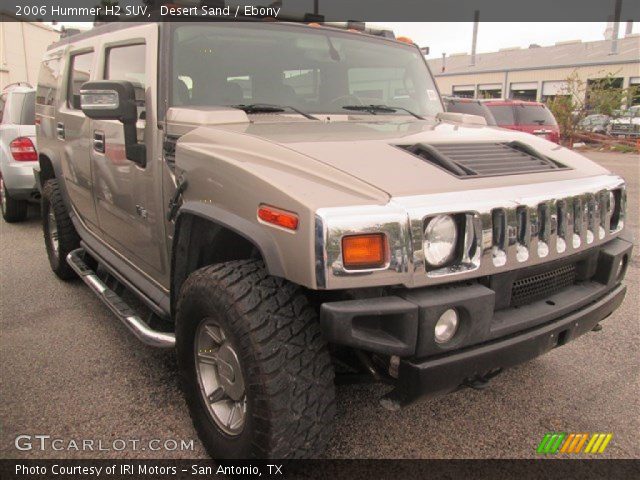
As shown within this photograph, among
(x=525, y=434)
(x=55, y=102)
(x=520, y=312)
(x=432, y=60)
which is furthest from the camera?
(x=432, y=60)

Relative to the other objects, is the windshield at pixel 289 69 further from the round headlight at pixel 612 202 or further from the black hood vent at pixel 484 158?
the round headlight at pixel 612 202

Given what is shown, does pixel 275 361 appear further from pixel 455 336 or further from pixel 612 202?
pixel 612 202

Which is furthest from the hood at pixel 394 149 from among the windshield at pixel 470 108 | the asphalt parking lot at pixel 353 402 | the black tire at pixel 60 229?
the windshield at pixel 470 108

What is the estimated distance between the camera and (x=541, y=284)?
7.65ft

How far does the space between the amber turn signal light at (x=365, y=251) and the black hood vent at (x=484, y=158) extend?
516mm

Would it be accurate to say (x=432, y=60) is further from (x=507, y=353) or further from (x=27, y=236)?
(x=507, y=353)

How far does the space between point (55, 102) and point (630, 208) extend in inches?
319

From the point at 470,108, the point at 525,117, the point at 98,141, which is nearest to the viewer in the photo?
the point at 98,141

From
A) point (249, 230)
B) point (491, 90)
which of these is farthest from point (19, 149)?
point (491, 90)

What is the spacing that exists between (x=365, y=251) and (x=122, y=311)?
6.09 feet

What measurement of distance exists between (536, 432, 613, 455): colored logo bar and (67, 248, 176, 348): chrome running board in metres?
1.83

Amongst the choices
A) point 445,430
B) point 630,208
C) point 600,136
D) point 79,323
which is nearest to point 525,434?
point 445,430

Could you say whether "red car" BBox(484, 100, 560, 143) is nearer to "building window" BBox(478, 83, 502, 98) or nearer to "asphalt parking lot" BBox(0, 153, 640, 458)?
"asphalt parking lot" BBox(0, 153, 640, 458)

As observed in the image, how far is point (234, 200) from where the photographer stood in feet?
6.98
